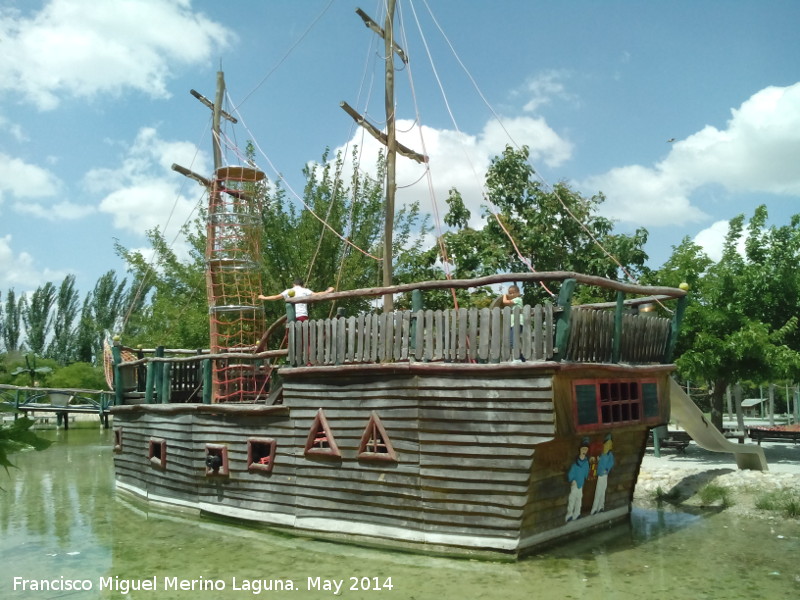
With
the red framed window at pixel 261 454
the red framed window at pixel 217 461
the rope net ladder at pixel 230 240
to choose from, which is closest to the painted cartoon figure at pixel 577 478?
the red framed window at pixel 261 454

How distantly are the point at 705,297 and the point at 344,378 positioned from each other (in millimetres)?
10777

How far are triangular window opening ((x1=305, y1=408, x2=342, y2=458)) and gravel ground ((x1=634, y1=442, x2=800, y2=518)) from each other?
22.6 feet

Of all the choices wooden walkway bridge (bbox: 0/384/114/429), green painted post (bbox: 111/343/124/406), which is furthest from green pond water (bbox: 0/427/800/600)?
wooden walkway bridge (bbox: 0/384/114/429)

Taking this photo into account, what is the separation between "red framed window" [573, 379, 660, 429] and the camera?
9.57 metres

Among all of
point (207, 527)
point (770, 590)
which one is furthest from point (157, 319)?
point (770, 590)

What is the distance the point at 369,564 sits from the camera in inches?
375

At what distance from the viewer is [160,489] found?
14094mm

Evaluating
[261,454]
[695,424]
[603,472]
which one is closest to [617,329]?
[603,472]

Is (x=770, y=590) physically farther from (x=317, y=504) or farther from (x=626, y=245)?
(x=626, y=245)

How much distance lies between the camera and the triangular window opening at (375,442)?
998 cm

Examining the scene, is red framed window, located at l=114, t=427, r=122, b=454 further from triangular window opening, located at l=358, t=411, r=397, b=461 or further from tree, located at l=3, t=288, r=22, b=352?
tree, located at l=3, t=288, r=22, b=352

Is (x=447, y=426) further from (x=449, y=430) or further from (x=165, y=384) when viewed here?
(x=165, y=384)

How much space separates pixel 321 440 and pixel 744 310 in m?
11.5

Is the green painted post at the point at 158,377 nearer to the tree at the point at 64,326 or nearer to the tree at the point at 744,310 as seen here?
the tree at the point at 744,310
